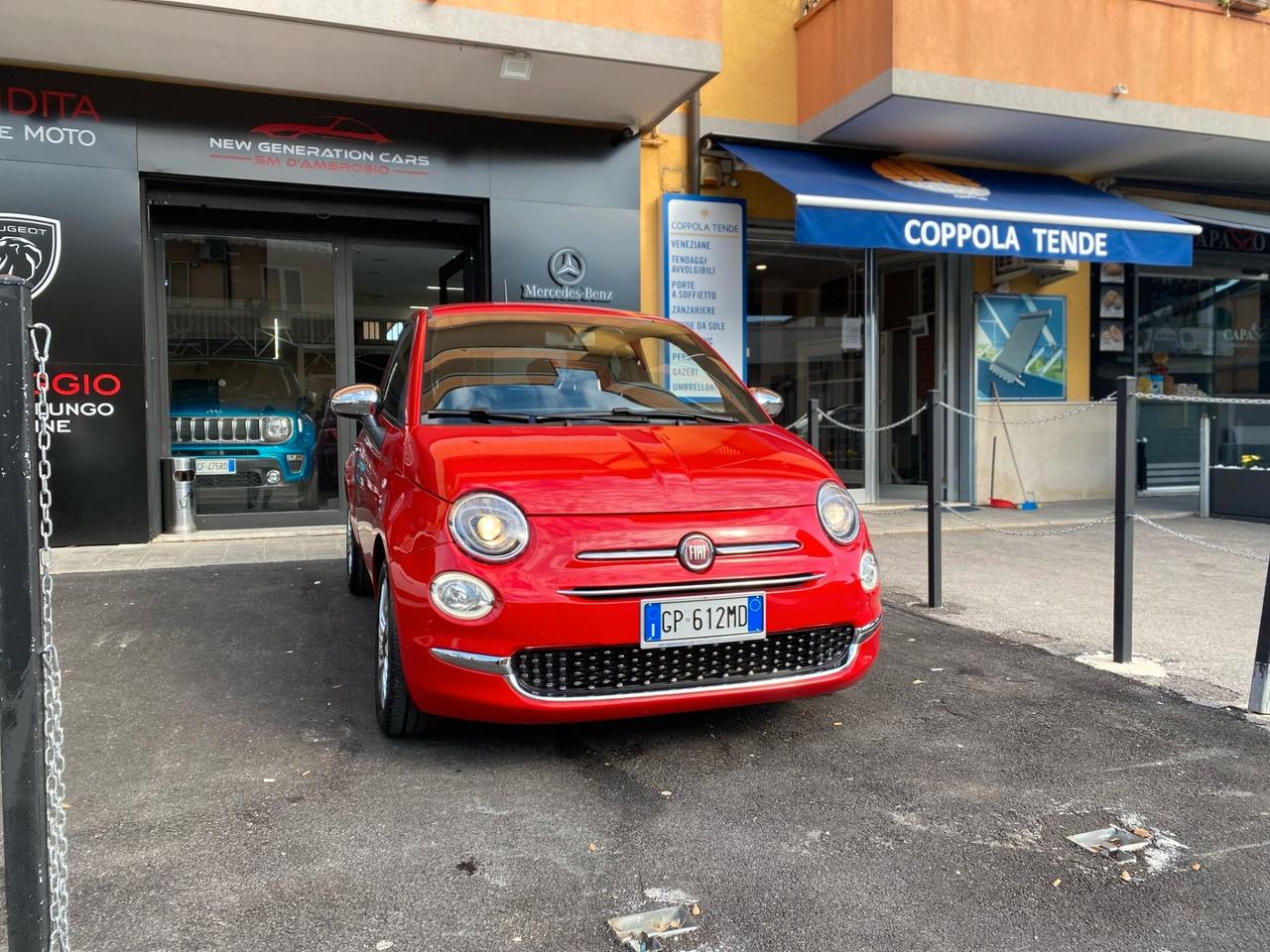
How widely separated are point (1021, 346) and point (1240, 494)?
2725 millimetres

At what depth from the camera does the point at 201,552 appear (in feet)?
23.4

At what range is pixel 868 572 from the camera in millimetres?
3180

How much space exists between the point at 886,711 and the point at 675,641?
48.5 inches

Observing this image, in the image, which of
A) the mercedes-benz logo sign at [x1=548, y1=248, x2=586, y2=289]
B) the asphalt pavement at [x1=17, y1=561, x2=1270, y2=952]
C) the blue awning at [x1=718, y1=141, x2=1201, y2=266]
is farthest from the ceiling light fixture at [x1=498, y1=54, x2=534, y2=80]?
the asphalt pavement at [x1=17, y1=561, x2=1270, y2=952]

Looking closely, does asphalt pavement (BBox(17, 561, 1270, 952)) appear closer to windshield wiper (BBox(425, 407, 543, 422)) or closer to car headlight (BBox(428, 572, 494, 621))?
car headlight (BBox(428, 572, 494, 621))

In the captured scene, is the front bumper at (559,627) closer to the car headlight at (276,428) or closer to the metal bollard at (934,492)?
the metal bollard at (934,492)

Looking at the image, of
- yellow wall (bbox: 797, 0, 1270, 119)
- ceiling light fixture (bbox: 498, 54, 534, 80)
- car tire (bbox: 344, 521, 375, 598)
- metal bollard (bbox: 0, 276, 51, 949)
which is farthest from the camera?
yellow wall (bbox: 797, 0, 1270, 119)

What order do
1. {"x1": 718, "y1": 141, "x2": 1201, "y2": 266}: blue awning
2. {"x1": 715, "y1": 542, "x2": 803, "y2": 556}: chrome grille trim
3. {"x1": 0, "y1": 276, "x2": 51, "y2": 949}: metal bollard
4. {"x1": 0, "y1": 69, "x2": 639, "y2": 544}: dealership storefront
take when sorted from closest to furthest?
{"x1": 0, "y1": 276, "x2": 51, "y2": 949}: metal bollard < {"x1": 715, "y1": 542, "x2": 803, "y2": 556}: chrome grille trim < {"x1": 0, "y1": 69, "x2": 639, "y2": 544}: dealership storefront < {"x1": 718, "y1": 141, "x2": 1201, "y2": 266}: blue awning

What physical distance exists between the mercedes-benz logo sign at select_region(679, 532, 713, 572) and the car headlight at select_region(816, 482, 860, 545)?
1.59 ft

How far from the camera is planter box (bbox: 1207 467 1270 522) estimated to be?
29.2 ft

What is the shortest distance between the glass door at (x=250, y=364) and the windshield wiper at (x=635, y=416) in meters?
5.54

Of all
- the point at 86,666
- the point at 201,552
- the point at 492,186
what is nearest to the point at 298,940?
Answer: the point at 86,666

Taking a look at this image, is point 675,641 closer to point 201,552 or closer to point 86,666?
point 86,666

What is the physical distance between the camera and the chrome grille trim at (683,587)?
277 centimetres
